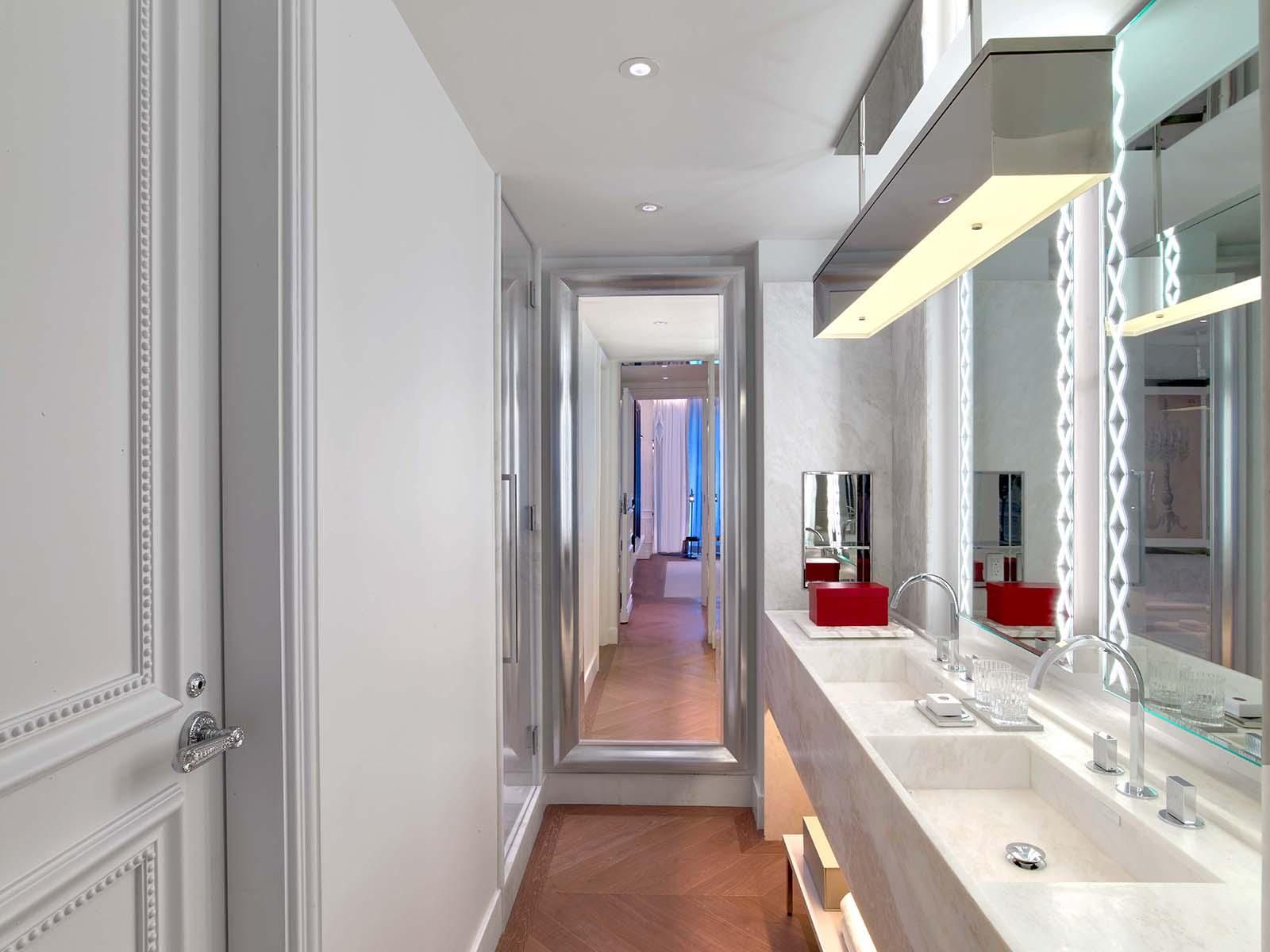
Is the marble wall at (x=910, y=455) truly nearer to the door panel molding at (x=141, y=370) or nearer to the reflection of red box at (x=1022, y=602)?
the reflection of red box at (x=1022, y=602)

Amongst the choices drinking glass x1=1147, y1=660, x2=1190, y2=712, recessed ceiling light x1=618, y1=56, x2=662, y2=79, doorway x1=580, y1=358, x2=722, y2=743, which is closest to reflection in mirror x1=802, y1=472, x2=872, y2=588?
doorway x1=580, y1=358, x2=722, y2=743

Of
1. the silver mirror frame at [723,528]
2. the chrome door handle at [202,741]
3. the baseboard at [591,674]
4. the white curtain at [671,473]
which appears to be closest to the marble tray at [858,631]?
the silver mirror frame at [723,528]

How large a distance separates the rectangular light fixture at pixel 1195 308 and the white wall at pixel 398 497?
1.44 m

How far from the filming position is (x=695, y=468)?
7887 millimetres

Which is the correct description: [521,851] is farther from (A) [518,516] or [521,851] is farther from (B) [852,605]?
(B) [852,605]

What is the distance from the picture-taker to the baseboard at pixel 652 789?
3271 mm

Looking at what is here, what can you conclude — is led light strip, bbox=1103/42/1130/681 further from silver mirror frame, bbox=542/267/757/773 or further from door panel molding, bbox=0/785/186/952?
door panel molding, bbox=0/785/186/952

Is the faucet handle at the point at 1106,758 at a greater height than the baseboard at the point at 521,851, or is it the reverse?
the faucet handle at the point at 1106,758

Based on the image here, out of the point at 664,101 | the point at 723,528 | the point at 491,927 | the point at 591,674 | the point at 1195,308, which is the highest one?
the point at 664,101

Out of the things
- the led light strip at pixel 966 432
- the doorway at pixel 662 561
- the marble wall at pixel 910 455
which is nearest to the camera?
the led light strip at pixel 966 432

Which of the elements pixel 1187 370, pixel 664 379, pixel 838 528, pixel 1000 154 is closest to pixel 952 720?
pixel 1187 370

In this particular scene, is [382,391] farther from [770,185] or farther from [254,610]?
[770,185]

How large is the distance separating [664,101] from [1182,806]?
5.97 ft

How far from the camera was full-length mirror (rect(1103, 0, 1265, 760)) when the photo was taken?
1250 mm
